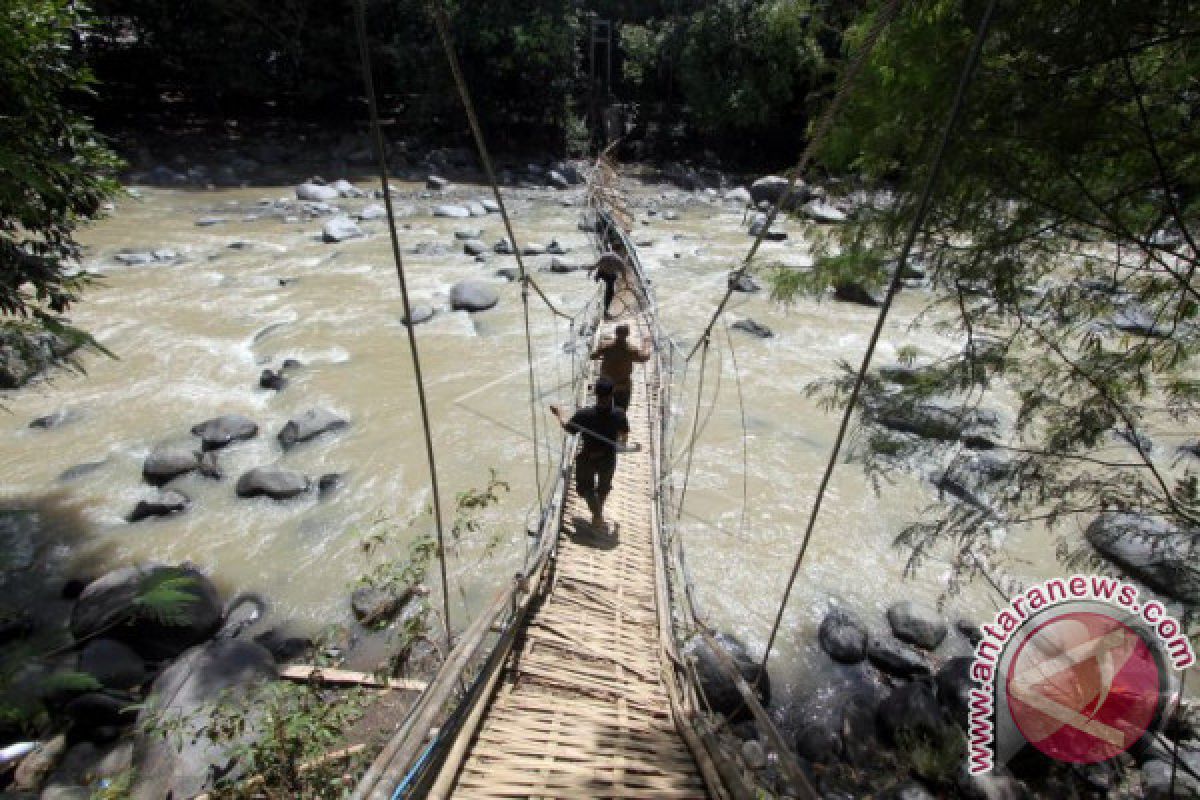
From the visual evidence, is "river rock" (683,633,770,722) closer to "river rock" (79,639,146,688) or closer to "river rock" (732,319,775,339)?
Answer: "river rock" (79,639,146,688)

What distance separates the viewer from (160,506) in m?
4.45

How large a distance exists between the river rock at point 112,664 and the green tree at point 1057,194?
151 inches

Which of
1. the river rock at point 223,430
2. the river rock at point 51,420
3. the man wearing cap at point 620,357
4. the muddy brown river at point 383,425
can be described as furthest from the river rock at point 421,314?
the man wearing cap at point 620,357

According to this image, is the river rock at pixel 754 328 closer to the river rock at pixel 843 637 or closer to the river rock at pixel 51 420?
the river rock at pixel 843 637

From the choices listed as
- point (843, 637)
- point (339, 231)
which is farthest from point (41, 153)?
point (339, 231)

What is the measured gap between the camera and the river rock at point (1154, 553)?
7.27ft

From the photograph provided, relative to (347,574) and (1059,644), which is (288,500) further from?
(1059,644)

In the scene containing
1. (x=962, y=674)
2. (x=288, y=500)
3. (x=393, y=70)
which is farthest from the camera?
(x=393, y=70)

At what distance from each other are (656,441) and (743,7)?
51.8 ft

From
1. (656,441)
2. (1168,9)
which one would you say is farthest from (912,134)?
Answer: (656,441)

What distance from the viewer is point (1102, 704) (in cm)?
275

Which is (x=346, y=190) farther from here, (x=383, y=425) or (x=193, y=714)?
(x=193, y=714)

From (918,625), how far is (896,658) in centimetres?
33

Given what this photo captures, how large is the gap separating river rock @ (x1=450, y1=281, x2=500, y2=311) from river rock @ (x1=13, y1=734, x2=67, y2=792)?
20.5ft
